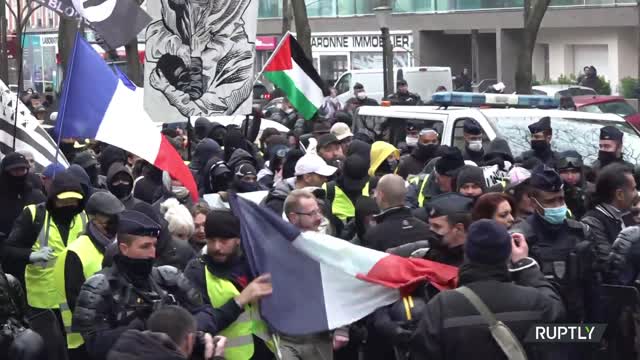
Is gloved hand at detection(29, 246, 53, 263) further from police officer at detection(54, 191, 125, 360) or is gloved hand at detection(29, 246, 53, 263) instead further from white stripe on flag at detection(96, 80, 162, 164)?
white stripe on flag at detection(96, 80, 162, 164)

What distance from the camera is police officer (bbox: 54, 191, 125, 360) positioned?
7242mm

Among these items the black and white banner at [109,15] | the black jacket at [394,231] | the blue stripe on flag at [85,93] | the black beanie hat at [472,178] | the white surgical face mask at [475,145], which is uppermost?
the black and white banner at [109,15]

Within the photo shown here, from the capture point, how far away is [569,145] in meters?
13.0

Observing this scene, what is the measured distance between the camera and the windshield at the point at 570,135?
507 inches

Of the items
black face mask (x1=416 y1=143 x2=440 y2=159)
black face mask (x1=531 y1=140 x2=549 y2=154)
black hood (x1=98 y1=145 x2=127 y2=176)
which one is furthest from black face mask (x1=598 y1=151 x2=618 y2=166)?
black hood (x1=98 y1=145 x2=127 y2=176)

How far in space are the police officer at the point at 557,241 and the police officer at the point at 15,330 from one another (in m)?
2.51

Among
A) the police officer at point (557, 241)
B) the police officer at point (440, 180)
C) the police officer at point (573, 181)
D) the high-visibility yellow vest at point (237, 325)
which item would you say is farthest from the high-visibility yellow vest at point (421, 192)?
the high-visibility yellow vest at point (237, 325)

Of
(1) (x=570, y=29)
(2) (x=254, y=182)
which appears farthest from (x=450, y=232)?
(1) (x=570, y=29)

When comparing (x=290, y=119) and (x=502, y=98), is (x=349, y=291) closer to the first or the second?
(x=502, y=98)

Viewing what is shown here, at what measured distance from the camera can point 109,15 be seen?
41.0 feet

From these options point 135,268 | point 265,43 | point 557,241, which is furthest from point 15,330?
point 265,43

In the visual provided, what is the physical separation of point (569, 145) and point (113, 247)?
22.5ft

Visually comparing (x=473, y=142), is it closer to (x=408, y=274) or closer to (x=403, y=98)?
(x=408, y=274)

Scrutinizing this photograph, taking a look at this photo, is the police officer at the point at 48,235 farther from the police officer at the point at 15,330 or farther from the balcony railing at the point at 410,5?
the balcony railing at the point at 410,5
